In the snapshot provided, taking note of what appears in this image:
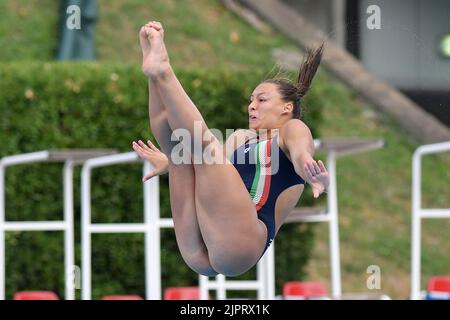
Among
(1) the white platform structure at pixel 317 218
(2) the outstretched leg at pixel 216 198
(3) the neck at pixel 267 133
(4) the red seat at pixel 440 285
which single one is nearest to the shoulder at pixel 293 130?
(3) the neck at pixel 267 133

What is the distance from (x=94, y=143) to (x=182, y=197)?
5.25m

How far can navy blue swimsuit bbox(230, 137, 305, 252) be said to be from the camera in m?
5.80

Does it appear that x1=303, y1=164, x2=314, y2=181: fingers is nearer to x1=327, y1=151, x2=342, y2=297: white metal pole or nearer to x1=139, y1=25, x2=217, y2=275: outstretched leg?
x1=139, y1=25, x2=217, y2=275: outstretched leg

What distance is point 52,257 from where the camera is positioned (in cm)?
1065

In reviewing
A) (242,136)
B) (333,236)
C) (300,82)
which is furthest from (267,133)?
(333,236)

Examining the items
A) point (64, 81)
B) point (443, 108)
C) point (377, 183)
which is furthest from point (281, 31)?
point (443, 108)

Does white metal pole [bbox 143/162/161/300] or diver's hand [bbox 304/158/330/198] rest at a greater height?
diver's hand [bbox 304/158/330/198]

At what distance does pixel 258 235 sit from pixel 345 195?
8.09 meters

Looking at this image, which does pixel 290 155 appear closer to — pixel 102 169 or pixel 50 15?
pixel 102 169

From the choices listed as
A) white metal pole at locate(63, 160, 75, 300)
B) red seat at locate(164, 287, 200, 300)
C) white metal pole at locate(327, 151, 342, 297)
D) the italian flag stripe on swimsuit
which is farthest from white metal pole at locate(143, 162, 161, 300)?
the italian flag stripe on swimsuit

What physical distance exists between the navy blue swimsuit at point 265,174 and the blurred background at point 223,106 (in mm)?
412

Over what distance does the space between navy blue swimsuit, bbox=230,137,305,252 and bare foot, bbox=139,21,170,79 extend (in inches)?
26.1

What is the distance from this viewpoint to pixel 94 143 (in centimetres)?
1098

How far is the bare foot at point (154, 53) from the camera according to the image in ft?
17.6
